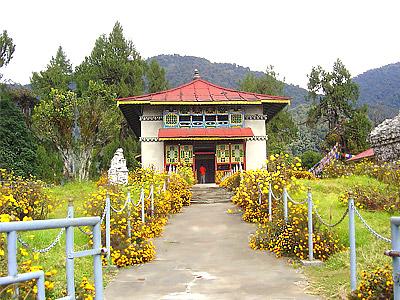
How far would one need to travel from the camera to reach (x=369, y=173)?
2005 centimetres

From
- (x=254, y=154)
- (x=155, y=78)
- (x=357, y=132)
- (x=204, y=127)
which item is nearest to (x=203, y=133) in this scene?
(x=204, y=127)

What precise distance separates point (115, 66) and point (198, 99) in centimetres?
1343

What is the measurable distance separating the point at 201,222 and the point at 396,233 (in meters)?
10.6

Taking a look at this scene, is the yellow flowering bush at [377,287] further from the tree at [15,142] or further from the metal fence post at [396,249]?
the tree at [15,142]

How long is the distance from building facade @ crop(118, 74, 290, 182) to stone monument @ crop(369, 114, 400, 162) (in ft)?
26.8

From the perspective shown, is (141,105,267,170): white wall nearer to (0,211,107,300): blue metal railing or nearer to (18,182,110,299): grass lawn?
(18,182,110,299): grass lawn

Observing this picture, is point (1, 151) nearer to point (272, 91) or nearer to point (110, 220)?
point (272, 91)

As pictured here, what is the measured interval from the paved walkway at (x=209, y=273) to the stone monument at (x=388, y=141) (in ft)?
35.6

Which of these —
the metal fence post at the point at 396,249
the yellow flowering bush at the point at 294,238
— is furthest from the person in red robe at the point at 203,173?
the metal fence post at the point at 396,249

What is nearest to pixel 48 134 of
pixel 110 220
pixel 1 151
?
pixel 1 151

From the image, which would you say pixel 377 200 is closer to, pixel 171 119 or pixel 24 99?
pixel 171 119

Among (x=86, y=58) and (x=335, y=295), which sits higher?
(x=86, y=58)

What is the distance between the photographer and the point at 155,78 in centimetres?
4475

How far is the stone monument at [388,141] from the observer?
21.6 meters
